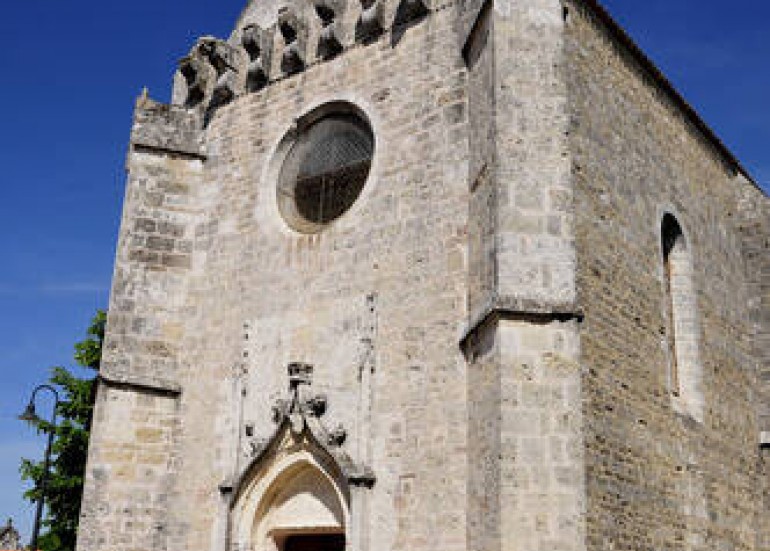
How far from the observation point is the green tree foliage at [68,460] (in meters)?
16.3

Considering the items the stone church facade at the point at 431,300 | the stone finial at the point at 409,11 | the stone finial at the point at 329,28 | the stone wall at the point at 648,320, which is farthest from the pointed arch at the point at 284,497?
the stone finial at the point at 409,11

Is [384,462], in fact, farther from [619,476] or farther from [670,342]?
[670,342]

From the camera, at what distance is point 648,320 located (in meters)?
9.60

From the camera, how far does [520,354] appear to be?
25.4 feet

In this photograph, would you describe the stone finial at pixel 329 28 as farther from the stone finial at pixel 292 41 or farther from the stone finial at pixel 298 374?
the stone finial at pixel 298 374

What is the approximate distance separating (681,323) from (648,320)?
138cm

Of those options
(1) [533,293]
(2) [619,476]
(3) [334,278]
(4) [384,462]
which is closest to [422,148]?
(3) [334,278]

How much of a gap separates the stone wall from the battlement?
251cm

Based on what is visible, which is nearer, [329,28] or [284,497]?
[284,497]

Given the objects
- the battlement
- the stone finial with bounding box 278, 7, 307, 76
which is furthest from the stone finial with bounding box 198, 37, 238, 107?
the stone finial with bounding box 278, 7, 307, 76

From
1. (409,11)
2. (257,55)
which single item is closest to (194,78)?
Result: (257,55)

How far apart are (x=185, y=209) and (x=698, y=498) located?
7.52 m

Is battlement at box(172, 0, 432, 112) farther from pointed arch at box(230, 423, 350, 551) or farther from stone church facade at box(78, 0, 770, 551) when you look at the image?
pointed arch at box(230, 423, 350, 551)

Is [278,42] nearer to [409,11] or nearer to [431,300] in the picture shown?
[409,11]
